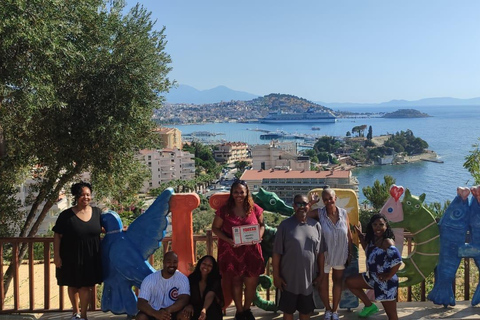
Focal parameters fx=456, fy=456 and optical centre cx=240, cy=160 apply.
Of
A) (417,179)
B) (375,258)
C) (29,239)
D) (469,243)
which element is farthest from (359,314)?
(417,179)

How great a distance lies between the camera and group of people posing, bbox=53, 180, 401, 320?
4199 mm

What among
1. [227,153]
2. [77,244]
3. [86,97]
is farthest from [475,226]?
[227,153]

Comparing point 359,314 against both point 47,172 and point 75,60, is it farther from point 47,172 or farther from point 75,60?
point 47,172

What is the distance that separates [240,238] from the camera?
14.4ft

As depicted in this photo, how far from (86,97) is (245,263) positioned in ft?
14.7

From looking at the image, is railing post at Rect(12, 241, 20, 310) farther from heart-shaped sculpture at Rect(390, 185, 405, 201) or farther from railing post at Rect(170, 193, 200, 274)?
heart-shaped sculpture at Rect(390, 185, 405, 201)

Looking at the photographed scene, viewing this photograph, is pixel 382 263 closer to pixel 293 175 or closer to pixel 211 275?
pixel 211 275

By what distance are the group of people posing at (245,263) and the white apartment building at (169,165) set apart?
2691 inches

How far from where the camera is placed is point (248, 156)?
118 metres

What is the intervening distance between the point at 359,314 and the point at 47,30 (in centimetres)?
485

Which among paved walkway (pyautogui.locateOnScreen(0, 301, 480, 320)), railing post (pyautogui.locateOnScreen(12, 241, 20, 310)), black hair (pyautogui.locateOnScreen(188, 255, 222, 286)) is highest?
black hair (pyautogui.locateOnScreen(188, 255, 222, 286))

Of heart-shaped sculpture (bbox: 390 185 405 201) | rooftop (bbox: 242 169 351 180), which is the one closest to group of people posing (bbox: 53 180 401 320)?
heart-shaped sculpture (bbox: 390 185 405 201)

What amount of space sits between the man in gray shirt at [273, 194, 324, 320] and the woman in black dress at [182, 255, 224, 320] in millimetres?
571

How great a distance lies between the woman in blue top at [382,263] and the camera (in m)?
4.38
